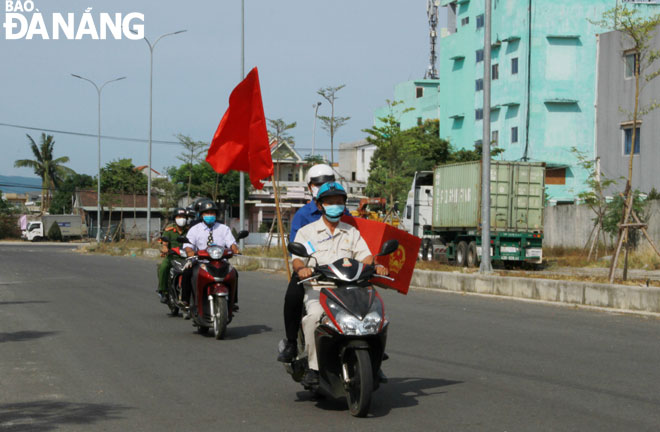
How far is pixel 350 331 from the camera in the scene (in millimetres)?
6117

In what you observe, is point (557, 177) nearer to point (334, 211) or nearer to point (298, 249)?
point (334, 211)

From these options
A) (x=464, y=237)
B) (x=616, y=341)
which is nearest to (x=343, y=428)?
(x=616, y=341)

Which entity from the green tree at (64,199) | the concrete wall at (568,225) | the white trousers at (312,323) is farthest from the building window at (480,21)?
the green tree at (64,199)

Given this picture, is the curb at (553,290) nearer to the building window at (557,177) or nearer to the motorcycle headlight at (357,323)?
the motorcycle headlight at (357,323)

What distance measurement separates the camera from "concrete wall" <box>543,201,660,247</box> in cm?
3574

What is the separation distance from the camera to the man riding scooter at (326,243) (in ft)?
21.6

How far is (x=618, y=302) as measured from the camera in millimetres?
14703

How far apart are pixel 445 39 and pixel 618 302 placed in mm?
51945

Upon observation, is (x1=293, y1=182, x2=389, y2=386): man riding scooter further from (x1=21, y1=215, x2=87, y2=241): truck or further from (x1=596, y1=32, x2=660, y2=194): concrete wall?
(x1=21, y1=215, x2=87, y2=241): truck

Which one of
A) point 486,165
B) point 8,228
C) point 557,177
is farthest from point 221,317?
point 8,228

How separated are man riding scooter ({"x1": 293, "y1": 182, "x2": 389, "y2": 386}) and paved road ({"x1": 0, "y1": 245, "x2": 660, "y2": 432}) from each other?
545mm

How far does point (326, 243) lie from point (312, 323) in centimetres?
66

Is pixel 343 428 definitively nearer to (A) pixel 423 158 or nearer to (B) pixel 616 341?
(B) pixel 616 341

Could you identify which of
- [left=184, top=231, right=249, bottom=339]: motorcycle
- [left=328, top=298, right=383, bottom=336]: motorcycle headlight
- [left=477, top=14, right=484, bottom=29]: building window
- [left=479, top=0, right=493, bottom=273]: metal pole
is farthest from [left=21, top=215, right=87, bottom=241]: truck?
[left=328, top=298, right=383, bottom=336]: motorcycle headlight
